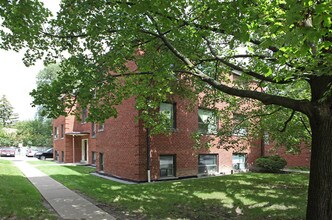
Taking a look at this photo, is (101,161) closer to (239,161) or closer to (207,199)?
(239,161)

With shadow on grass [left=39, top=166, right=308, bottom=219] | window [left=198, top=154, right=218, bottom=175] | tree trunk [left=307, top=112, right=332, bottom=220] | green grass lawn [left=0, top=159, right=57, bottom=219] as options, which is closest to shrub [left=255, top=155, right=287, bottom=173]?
window [left=198, top=154, right=218, bottom=175]

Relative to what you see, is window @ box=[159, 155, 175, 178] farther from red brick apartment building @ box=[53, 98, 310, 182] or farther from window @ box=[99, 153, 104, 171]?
window @ box=[99, 153, 104, 171]

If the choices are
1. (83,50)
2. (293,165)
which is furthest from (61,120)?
(83,50)

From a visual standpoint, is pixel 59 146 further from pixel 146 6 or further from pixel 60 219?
pixel 146 6

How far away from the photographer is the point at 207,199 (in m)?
11.1

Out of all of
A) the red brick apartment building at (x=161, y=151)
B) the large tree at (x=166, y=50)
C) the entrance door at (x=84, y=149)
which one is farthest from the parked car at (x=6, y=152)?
the large tree at (x=166, y=50)

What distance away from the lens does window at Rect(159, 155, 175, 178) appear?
16594mm

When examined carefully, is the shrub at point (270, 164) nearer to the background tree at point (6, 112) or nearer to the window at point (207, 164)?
the window at point (207, 164)

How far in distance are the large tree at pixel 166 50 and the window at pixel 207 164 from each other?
829 centimetres

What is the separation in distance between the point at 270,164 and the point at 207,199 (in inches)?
476

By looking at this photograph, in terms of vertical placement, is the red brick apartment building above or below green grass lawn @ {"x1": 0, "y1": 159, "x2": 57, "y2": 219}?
above

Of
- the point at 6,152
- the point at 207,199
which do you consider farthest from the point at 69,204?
the point at 6,152

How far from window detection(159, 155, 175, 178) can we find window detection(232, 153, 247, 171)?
6471 mm

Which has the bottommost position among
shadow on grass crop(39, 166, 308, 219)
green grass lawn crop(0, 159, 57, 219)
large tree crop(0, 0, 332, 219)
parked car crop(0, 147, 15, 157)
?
parked car crop(0, 147, 15, 157)
